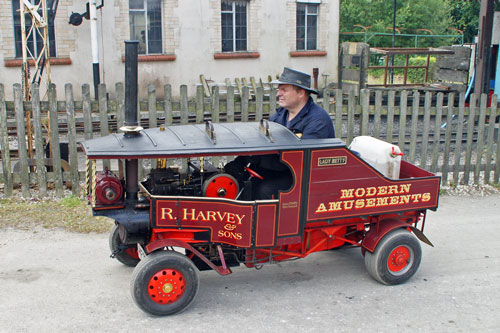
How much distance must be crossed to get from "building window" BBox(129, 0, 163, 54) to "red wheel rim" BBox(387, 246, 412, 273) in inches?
547

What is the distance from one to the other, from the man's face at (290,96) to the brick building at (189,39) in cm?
1285

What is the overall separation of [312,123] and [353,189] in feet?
2.24

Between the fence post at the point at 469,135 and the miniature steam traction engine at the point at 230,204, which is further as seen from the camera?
the fence post at the point at 469,135

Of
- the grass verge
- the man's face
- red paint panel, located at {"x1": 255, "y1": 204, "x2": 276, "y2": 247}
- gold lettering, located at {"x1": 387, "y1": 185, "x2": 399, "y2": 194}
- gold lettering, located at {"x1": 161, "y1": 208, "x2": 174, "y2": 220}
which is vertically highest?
the man's face

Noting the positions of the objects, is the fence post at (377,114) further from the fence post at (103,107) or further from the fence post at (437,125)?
the fence post at (103,107)

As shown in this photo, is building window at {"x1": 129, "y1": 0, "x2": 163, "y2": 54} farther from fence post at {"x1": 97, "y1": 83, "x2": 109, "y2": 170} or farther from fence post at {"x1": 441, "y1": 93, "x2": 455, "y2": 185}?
fence post at {"x1": 441, "y1": 93, "x2": 455, "y2": 185}

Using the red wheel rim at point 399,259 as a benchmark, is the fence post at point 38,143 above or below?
above

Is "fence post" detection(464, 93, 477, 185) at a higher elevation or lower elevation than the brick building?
lower

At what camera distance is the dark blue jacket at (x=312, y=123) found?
465cm

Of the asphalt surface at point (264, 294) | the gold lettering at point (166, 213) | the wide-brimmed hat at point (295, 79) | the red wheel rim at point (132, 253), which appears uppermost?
the wide-brimmed hat at point (295, 79)

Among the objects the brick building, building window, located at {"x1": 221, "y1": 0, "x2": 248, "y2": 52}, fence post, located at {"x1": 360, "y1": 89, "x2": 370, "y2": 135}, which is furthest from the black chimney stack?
building window, located at {"x1": 221, "y1": 0, "x2": 248, "y2": 52}

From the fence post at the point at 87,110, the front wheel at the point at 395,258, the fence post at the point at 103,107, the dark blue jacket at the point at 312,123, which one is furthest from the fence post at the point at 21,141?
the front wheel at the point at 395,258

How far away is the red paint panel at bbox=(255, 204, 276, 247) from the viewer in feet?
13.9

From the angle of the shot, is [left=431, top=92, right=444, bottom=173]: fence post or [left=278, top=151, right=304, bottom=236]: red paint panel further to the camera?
[left=431, top=92, right=444, bottom=173]: fence post
